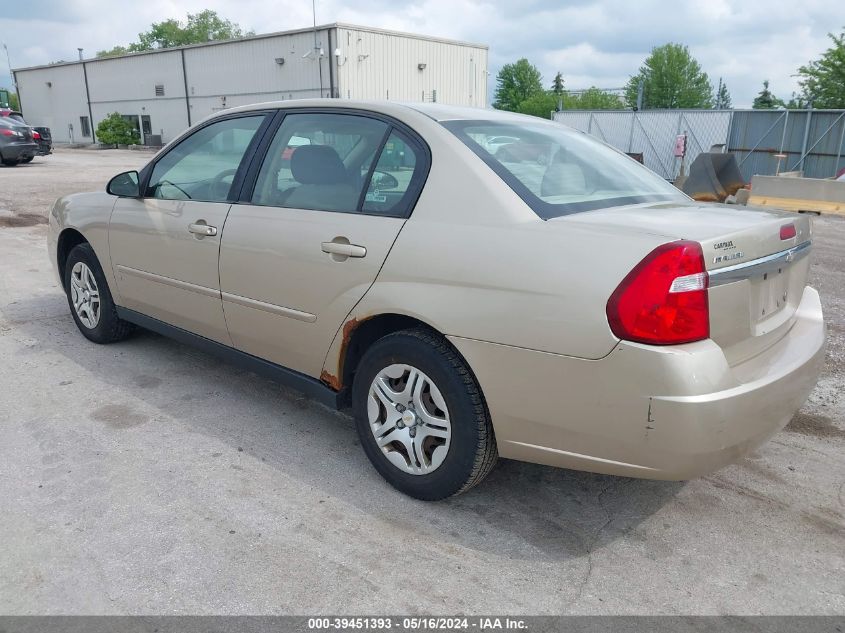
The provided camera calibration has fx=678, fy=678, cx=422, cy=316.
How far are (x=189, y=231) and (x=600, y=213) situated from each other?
2258 mm

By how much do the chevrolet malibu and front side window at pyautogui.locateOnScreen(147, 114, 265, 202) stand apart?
0.02 meters

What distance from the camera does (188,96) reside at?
3725cm

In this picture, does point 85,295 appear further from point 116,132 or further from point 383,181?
point 116,132

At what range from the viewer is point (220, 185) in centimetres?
A: 371

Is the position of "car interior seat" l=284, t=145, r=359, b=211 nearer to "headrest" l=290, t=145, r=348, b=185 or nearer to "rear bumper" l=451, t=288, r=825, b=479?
"headrest" l=290, t=145, r=348, b=185

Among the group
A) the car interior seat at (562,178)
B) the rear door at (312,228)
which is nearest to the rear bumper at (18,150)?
the rear door at (312,228)

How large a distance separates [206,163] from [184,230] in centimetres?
43

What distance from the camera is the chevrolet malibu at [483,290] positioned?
7.39ft

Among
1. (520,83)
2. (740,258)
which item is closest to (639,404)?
(740,258)

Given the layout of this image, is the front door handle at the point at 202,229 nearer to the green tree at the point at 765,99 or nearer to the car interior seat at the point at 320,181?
the car interior seat at the point at 320,181

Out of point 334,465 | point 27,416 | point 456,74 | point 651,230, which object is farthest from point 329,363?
point 456,74

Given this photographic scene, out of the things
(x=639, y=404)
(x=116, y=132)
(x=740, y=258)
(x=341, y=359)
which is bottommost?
(x=341, y=359)

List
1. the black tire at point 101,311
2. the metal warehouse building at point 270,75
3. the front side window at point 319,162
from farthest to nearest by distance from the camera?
the metal warehouse building at point 270,75 < the black tire at point 101,311 < the front side window at point 319,162

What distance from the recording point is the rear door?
Result: 2.92m
